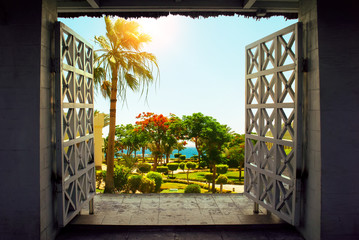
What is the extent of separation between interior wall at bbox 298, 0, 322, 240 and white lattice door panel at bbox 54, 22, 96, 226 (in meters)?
3.31

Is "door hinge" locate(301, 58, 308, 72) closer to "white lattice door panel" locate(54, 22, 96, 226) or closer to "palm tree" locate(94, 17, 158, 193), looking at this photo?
"white lattice door panel" locate(54, 22, 96, 226)

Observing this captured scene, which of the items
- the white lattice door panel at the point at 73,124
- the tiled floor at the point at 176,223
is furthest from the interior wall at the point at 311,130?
the white lattice door panel at the point at 73,124

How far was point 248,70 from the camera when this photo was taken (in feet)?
15.8

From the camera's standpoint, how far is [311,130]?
3521 mm

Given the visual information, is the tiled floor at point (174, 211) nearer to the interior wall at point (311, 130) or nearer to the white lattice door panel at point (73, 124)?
the white lattice door panel at point (73, 124)

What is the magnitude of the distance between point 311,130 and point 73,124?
340 cm

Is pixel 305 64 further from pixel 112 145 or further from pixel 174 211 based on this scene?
pixel 112 145

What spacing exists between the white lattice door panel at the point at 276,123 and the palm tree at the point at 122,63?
4.57 m
